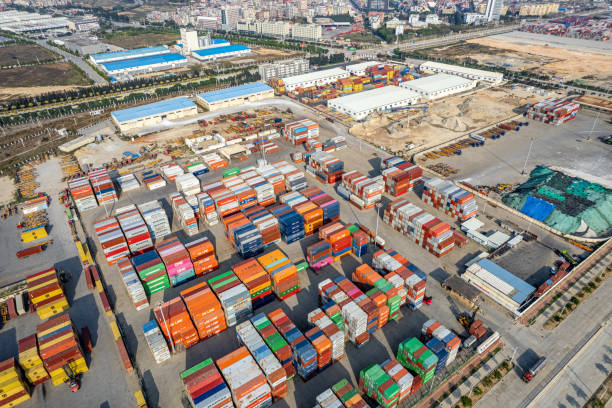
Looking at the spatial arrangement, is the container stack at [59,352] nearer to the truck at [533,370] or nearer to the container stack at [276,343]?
the container stack at [276,343]

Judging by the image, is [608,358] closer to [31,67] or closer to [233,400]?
[233,400]

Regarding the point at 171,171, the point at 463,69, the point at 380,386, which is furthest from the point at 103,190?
the point at 463,69

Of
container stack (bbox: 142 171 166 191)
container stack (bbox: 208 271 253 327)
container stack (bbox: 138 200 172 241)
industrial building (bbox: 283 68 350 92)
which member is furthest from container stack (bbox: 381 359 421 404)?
industrial building (bbox: 283 68 350 92)

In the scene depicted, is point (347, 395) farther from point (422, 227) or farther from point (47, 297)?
point (47, 297)

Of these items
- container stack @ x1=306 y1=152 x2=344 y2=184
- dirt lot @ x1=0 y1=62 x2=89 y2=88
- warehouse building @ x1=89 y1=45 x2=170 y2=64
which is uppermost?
warehouse building @ x1=89 y1=45 x2=170 y2=64

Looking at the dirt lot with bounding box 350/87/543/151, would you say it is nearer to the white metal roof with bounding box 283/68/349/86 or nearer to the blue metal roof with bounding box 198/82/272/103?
the white metal roof with bounding box 283/68/349/86
